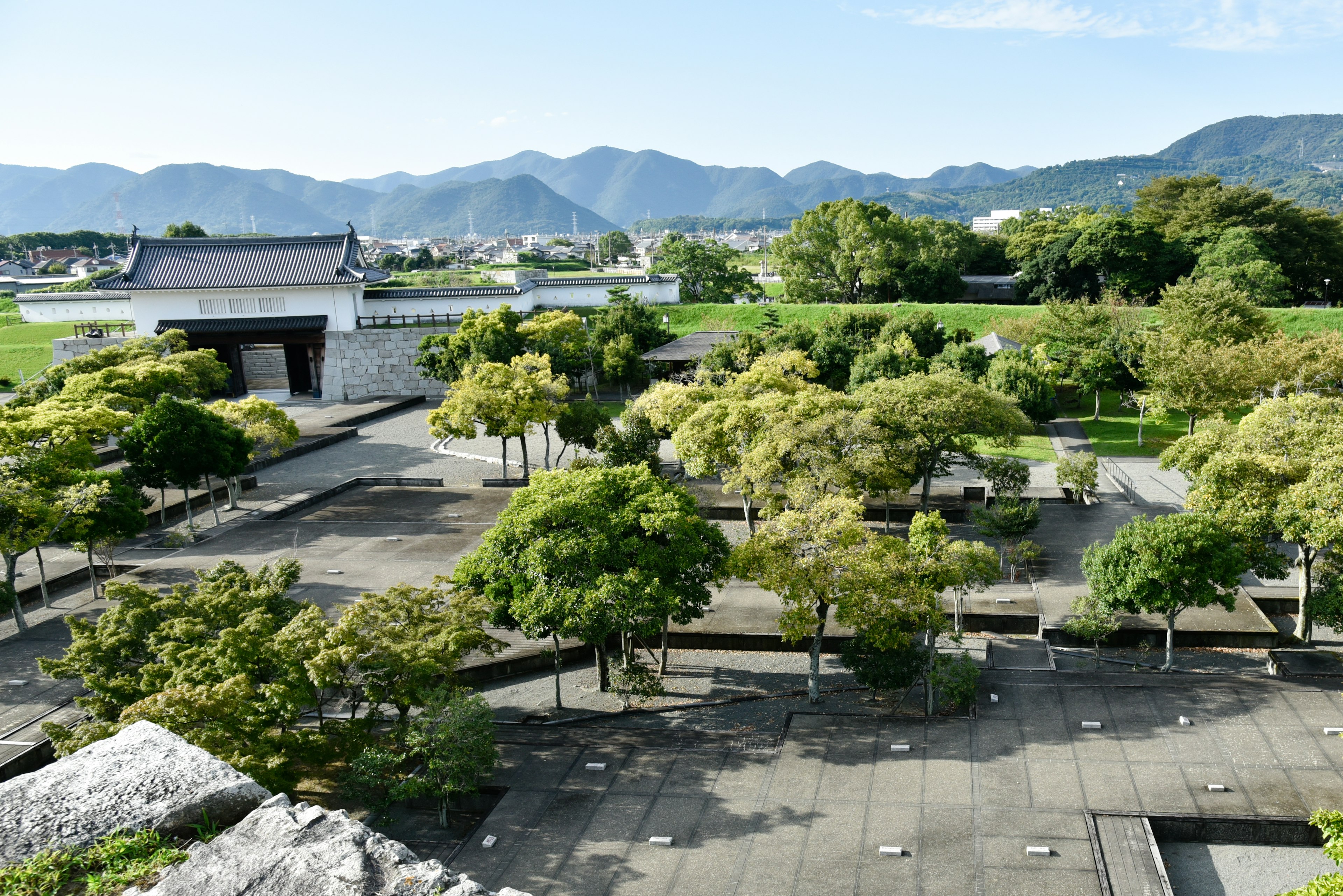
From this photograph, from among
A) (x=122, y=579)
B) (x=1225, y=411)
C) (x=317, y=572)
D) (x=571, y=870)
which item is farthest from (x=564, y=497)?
(x=1225, y=411)

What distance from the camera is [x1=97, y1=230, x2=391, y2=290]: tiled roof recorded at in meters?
43.0

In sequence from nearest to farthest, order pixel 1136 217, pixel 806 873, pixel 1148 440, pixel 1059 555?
pixel 806 873 → pixel 1059 555 → pixel 1148 440 → pixel 1136 217

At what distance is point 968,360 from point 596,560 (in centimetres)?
2463

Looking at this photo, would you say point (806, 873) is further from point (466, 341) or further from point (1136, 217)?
point (1136, 217)

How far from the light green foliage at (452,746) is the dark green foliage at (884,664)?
6.15 m

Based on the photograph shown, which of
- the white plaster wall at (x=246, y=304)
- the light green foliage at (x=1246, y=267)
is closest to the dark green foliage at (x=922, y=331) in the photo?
the light green foliage at (x=1246, y=267)

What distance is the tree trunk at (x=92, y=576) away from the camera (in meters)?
20.0

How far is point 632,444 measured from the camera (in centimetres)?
2516

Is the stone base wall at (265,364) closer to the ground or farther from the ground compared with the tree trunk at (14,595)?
farther from the ground

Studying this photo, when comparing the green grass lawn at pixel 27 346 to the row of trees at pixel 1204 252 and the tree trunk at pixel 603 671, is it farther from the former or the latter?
the row of trees at pixel 1204 252

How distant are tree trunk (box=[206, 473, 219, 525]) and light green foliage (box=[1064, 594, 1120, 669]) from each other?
21.4m

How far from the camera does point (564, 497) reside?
584 inches

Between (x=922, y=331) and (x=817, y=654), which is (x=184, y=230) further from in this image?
(x=817, y=654)

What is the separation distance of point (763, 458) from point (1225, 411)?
78.1 ft
